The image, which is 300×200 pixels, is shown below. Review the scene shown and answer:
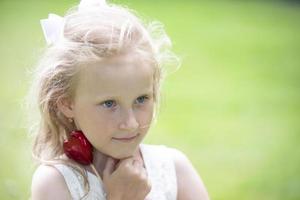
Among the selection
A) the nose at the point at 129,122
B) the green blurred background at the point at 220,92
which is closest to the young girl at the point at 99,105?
the nose at the point at 129,122

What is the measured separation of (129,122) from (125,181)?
0.56ft

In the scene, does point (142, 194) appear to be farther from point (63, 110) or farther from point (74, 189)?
point (63, 110)

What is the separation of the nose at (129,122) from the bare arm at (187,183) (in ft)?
0.84

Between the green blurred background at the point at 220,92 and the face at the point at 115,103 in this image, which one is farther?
the green blurred background at the point at 220,92

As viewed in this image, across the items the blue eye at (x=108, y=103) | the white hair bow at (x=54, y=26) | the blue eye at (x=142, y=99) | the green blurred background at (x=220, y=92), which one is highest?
the white hair bow at (x=54, y=26)

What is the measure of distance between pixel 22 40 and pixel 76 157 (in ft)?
8.29

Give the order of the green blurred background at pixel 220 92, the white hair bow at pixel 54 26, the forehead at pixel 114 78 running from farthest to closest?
1. the green blurred background at pixel 220 92
2. the white hair bow at pixel 54 26
3. the forehead at pixel 114 78

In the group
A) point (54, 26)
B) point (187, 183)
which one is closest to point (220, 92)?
point (187, 183)

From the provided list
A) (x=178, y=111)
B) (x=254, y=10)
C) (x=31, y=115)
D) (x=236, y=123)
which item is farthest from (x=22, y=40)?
(x=31, y=115)

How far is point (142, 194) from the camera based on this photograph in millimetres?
1787

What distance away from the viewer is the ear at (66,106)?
5.76 ft

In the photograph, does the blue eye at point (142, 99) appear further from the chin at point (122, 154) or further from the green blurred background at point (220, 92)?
the green blurred background at point (220, 92)

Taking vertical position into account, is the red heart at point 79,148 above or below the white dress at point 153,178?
above

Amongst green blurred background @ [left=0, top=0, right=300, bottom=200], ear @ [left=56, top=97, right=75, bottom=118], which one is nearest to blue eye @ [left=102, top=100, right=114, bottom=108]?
ear @ [left=56, top=97, right=75, bottom=118]
